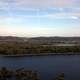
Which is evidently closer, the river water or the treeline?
the treeline

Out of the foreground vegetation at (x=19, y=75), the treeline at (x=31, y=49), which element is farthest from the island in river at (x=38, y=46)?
the foreground vegetation at (x=19, y=75)

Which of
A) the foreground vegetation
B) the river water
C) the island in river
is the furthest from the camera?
A: the river water

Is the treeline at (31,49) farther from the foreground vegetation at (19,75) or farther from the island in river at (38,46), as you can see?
the foreground vegetation at (19,75)


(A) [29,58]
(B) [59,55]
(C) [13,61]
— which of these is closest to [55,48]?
(B) [59,55]

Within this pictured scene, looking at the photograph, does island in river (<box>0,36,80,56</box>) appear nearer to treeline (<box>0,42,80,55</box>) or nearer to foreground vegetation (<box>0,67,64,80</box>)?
treeline (<box>0,42,80,55</box>)

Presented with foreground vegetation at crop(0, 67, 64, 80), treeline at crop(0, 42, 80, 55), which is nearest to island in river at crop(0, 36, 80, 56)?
treeline at crop(0, 42, 80, 55)

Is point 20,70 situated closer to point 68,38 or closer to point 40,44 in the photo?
point 40,44

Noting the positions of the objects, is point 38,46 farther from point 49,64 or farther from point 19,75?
point 19,75
